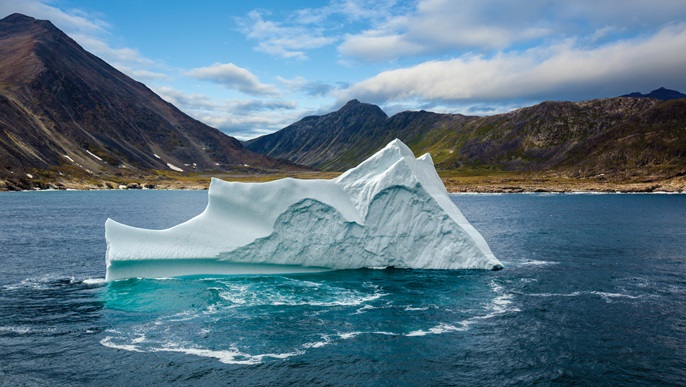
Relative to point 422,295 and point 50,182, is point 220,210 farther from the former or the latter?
point 50,182

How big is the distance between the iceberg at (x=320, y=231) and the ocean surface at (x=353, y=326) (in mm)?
1305

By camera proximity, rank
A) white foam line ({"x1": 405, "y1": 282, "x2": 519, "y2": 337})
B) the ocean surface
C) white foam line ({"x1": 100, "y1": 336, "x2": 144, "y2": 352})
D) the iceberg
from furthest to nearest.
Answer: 1. the iceberg
2. white foam line ({"x1": 405, "y1": 282, "x2": 519, "y2": 337})
3. white foam line ({"x1": 100, "y1": 336, "x2": 144, "y2": 352})
4. the ocean surface

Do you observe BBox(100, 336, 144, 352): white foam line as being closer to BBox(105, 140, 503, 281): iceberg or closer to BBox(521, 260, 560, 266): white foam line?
BBox(105, 140, 503, 281): iceberg

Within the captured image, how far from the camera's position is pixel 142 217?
82875 millimetres

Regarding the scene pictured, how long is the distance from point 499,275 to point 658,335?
13709mm

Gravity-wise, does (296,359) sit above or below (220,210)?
below

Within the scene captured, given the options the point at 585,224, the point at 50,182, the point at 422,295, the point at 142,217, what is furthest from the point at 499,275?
the point at 50,182

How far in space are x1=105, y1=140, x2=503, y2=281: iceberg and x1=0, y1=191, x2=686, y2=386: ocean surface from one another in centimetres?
130

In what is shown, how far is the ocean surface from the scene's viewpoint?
2052 cm

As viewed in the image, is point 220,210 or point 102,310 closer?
point 102,310

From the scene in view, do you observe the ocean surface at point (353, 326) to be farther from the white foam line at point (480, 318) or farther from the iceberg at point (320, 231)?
the iceberg at point (320, 231)

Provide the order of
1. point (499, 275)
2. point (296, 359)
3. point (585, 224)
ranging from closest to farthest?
point (296, 359) < point (499, 275) < point (585, 224)

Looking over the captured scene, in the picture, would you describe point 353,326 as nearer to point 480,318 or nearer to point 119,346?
point 480,318

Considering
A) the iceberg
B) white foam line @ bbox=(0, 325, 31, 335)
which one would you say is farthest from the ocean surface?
the iceberg
